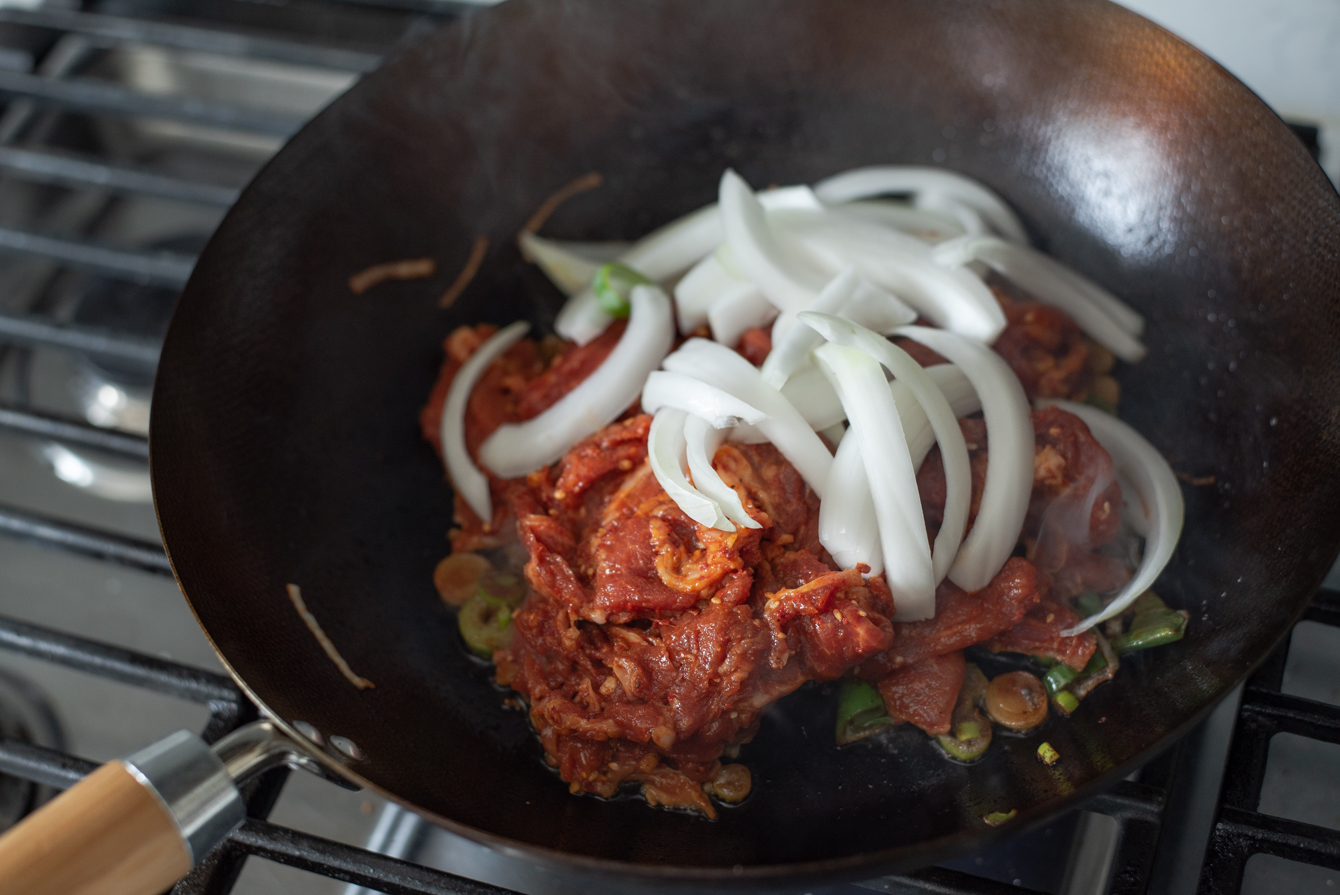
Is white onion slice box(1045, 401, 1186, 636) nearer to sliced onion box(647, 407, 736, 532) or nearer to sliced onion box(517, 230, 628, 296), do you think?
sliced onion box(647, 407, 736, 532)

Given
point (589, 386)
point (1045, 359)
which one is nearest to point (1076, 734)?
point (1045, 359)

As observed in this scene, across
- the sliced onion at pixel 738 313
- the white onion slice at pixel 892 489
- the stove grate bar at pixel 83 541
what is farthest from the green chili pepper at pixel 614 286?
the stove grate bar at pixel 83 541

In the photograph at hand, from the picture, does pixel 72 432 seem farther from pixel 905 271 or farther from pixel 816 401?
pixel 905 271

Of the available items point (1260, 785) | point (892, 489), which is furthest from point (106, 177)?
point (1260, 785)

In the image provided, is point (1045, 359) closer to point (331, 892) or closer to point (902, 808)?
point (902, 808)

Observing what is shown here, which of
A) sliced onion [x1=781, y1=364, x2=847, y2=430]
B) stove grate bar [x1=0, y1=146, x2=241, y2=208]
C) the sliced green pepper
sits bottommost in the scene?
stove grate bar [x1=0, y1=146, x2=241, y2=208]

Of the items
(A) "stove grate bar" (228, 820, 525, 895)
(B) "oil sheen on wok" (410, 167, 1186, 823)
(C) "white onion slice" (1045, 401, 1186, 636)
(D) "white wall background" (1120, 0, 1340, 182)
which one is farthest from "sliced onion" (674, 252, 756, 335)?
(D) "white wall background" (1120, 0, 1340, 182)
